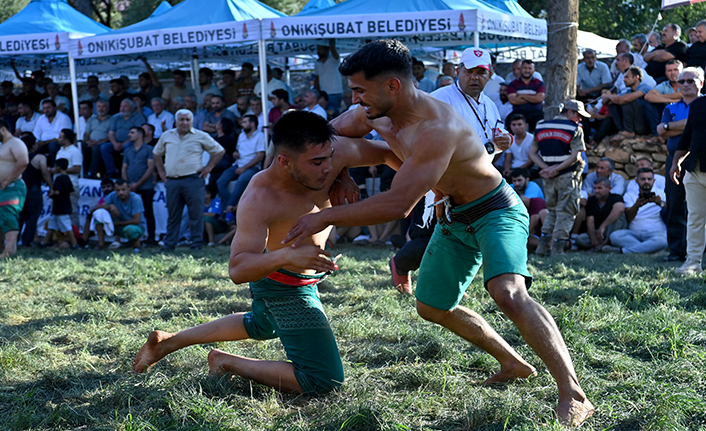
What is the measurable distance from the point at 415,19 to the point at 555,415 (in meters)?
8.16

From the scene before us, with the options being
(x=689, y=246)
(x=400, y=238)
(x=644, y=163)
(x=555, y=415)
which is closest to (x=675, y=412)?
(x=555, y=415)

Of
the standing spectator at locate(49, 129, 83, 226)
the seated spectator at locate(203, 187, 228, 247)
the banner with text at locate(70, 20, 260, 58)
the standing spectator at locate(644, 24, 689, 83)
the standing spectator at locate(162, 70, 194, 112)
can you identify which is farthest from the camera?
the standing spectator at locate(162, 70, 194, 112)

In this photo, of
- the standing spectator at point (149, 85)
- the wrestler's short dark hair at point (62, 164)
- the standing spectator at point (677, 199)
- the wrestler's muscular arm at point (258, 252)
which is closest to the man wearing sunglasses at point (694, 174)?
the standing spectator at point (677, 199)

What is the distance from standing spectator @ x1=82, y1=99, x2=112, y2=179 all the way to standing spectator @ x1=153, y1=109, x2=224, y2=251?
248cm

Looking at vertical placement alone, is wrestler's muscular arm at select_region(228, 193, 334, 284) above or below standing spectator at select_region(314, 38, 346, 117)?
below

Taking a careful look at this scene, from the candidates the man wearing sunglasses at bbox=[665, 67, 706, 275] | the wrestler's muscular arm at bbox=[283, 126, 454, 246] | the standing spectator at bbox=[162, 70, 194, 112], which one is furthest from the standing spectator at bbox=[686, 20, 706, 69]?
the standing spectator at bbox=[162, 70, 194, 112]

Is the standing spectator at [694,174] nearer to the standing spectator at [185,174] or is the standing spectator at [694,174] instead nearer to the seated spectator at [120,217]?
the standing spectator at [185,174]

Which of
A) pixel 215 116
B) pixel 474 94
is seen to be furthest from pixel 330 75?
pixel 474 94

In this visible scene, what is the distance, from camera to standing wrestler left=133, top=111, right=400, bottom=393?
3.35 m

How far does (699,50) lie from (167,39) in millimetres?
8150

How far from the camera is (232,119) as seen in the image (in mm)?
11844

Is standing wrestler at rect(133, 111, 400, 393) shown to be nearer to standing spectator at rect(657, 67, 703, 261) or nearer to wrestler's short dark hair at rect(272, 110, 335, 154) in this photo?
wrestler's short dark hair at rect(272, 110, 335, 154)

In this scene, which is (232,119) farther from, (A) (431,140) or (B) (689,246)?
(A) (431,140)

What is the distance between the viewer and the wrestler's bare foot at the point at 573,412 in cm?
299
